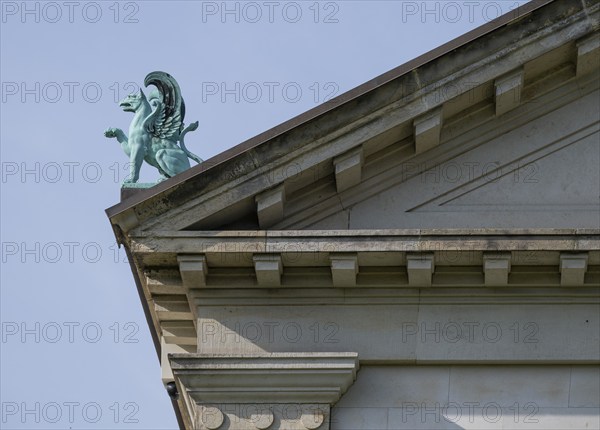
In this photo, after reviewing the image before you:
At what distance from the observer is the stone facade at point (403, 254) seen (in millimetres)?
29172

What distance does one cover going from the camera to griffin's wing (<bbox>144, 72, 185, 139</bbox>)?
31.3 metres

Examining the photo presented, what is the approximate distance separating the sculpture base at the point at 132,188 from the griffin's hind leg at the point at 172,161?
41 cm

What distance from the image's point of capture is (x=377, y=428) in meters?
29.2

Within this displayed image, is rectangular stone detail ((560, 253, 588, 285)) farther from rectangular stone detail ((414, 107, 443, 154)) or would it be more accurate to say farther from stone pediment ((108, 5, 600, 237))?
rectangular stone detail ((414, 107, 443, 154))

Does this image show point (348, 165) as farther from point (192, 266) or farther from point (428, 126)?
point (192, 266)

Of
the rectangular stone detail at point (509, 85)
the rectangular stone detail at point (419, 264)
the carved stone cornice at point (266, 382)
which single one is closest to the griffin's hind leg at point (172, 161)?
the carved stone cornice at point (266, 382)

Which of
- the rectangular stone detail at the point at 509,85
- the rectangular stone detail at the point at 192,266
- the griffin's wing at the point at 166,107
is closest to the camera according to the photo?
the rectangular stone detail at the point at 192,266

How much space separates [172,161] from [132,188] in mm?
828

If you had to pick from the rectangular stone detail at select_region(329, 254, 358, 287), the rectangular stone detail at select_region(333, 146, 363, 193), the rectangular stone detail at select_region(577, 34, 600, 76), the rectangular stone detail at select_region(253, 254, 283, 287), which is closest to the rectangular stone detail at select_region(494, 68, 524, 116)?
the rectangular stone detail at select_region(577, 34, 600, 76)

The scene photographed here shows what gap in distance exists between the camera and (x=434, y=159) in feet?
99.8

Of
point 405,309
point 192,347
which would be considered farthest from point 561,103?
point 192,347

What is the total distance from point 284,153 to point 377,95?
52.5 inches

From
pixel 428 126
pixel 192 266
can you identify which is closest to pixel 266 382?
pixel 192 266

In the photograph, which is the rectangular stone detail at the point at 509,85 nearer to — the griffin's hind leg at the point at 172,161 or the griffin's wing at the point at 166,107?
the griffin's hind leg at the point at 172,161
